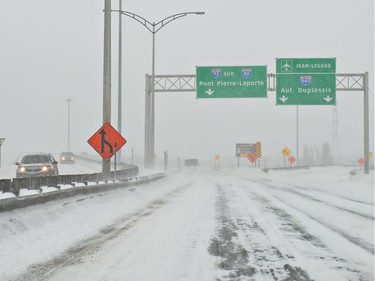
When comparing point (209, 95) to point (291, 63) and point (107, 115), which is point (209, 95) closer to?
point (291, 63)

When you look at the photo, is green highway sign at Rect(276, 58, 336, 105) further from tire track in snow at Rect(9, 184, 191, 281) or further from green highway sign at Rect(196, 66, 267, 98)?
tire track in snow at Rect(9, 184, 191, 281)

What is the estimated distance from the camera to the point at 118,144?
54.6 feet

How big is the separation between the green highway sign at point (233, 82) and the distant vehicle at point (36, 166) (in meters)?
14.9

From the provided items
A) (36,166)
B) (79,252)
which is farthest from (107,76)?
(79,252)

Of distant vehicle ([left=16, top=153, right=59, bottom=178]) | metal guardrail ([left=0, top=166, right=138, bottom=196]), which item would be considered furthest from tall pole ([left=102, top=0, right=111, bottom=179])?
distant vehicle ([left=16, top=153, right=59, bottom=178])

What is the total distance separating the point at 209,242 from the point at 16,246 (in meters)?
2.92

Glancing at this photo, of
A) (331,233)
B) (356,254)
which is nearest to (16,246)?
(356,254)

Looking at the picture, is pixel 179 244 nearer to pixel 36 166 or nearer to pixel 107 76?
pixel 107 76

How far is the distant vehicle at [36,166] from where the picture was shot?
21.6m

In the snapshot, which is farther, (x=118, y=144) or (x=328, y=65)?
(x=328, y=65)

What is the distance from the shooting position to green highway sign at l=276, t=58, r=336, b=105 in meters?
33.3

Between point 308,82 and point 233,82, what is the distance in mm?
5411

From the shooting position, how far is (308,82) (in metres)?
33.4

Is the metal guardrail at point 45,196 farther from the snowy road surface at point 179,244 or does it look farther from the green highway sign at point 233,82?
the green highway sign at point 233,82
